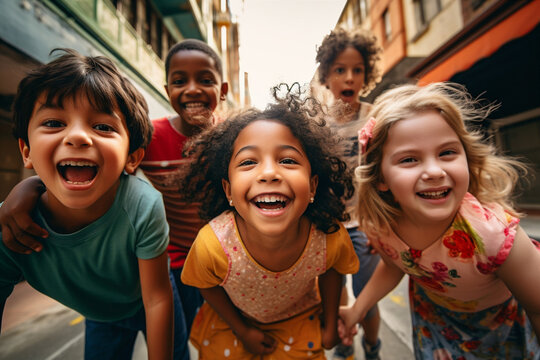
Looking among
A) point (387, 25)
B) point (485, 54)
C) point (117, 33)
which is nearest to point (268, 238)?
point (485, 54)

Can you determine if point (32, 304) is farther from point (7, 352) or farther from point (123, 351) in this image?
point (123, 351)

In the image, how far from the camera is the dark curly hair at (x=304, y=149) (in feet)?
3.84

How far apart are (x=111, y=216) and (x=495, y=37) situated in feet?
16.1

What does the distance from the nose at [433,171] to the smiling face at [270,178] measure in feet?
1.54

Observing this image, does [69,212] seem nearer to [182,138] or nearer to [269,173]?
[182,138]


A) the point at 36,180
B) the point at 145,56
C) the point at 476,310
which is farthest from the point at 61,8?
the point at 476,310

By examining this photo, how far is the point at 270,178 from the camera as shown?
0.94 meters

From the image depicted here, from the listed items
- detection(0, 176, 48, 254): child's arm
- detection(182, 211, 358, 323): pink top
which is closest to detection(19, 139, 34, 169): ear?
detection(0, 176, 48, 254): child's arm

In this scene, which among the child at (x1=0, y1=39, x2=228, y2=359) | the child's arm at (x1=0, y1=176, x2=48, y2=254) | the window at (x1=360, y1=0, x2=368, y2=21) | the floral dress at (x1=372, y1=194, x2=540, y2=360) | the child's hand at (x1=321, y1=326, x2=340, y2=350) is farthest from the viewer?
the window at (x1=360, y1=0, x2=368, y2=21)

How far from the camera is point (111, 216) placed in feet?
3.30

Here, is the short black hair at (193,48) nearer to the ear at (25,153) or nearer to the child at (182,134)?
the child at (182,134)

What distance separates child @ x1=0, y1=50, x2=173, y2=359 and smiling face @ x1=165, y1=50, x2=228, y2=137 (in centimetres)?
38

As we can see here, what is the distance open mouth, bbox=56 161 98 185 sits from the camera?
2.76ft

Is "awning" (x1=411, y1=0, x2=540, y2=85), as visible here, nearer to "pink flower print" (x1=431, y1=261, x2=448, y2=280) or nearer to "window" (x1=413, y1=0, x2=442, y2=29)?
"window" (x1=413, y1=0, x2=442, y2=29)
